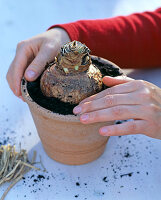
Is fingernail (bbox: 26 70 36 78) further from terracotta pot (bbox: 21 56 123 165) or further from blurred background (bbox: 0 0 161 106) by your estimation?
blurred background (bbox: 0 0 161 106)

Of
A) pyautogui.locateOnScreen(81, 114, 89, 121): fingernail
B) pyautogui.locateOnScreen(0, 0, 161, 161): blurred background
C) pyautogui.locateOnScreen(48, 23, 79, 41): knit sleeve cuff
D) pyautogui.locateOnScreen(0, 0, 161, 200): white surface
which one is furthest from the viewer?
pyautogui.locateOnScreen(0, 0, 161, 161): blurred background

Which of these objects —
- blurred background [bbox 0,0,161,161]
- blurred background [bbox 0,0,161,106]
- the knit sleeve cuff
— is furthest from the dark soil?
blurred background [bbox 0,0,161,106]

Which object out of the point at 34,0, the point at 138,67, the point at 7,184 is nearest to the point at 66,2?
the point at 34,0

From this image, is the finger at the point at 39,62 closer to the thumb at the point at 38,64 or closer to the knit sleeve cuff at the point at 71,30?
the thumb at the point at 38,64

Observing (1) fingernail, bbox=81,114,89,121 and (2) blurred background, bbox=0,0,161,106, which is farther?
(2) blurred background, bbox=0,0,161,106

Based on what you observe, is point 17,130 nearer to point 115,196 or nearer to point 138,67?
point 115,196

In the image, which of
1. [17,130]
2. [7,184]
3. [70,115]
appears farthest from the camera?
[17,130]

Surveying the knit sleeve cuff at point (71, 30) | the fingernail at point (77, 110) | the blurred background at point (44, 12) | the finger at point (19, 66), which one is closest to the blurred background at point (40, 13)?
the blurred background at point (44, 12)

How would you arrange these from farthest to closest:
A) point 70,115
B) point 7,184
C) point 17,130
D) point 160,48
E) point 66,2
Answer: point 66,2, point 160,48, point 17,130, point 7,184, point 70,115
